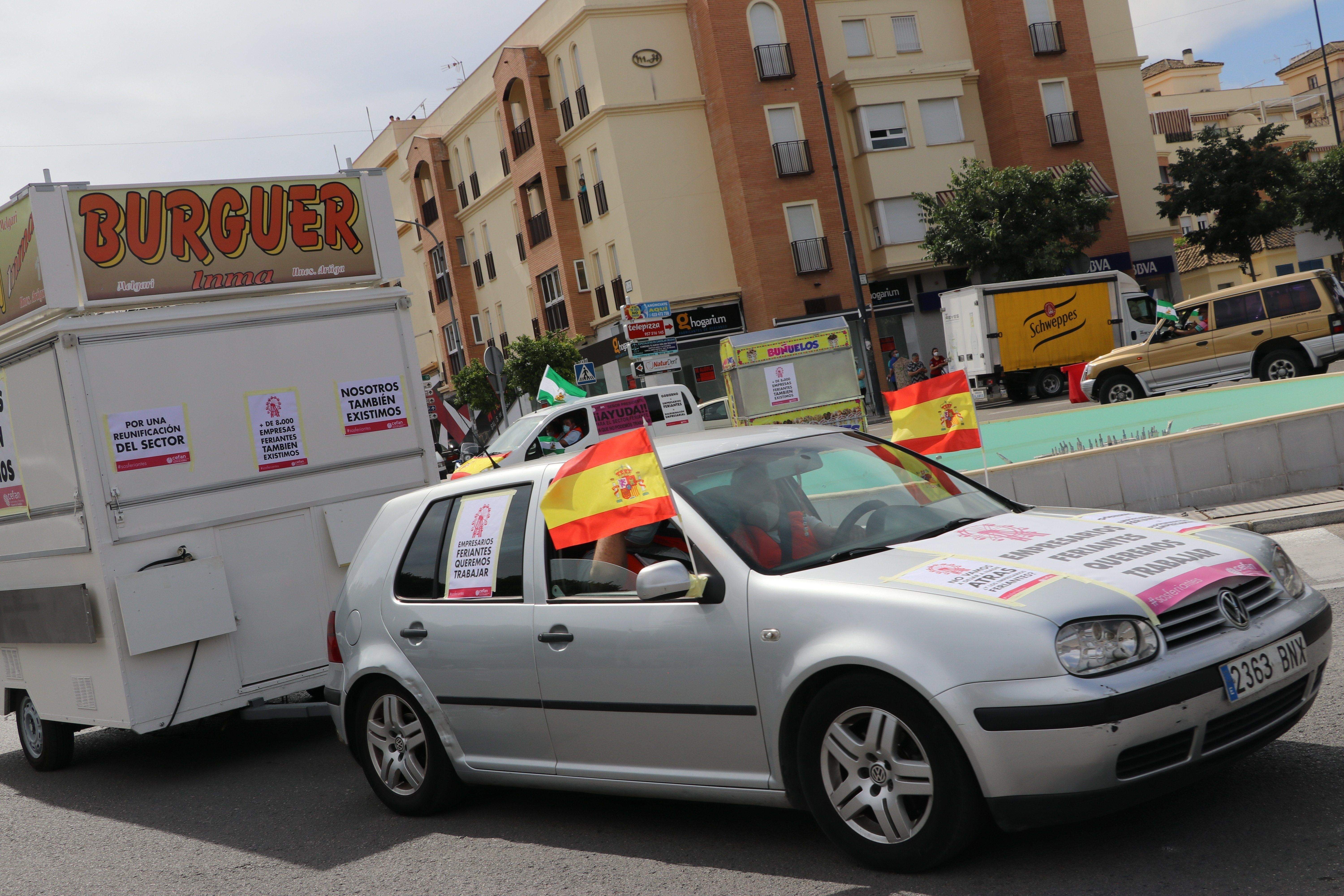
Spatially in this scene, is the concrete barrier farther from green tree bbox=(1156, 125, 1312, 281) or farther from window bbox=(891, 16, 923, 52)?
window bbox=(891, 16, 923, 52)

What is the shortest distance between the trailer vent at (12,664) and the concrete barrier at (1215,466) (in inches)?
290

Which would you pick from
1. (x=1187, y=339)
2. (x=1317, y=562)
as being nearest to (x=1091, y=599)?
(x=1317, y=562)

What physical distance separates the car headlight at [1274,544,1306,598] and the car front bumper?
1.56ft

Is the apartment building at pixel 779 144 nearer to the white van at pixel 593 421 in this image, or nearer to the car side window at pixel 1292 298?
the car side window at pixel 1292 298

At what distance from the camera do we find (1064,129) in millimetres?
42062

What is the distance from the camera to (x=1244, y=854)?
3711mm

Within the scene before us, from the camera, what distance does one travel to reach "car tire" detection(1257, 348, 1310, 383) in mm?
20375

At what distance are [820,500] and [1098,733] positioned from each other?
59.9 inches

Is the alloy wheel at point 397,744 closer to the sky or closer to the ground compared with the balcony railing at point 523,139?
closer to the ground

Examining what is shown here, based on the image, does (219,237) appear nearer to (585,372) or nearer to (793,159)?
(585,372)

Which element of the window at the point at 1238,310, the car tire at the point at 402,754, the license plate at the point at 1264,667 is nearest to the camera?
the license plate at the point at 1264,667

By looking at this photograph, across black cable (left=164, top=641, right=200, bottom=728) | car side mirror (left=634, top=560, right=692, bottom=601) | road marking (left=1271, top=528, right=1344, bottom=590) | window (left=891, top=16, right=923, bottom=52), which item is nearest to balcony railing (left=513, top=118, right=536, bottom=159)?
window (left=891, top=16, right=923, bottom=52)

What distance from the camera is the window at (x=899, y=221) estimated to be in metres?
40.3

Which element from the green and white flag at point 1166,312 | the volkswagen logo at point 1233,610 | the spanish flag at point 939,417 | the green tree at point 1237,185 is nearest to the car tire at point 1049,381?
the green and white flag at point 1166,312
